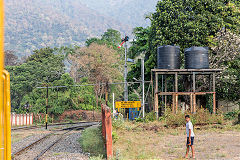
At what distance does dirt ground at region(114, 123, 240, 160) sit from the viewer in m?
11.4

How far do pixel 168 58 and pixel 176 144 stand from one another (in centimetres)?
1029

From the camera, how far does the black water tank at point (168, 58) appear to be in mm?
23344

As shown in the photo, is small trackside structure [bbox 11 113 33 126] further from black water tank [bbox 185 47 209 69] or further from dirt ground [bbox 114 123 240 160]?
black water tank [bbox 185 47 209 69]

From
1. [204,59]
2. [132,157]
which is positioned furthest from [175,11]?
[132,157]

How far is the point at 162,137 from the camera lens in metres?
16.8

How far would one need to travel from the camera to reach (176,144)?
14336mm

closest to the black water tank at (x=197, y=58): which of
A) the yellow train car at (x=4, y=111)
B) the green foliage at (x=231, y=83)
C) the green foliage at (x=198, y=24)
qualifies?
the green foliage at (x=198, y=24)

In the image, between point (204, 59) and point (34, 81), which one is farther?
point (34, 81)

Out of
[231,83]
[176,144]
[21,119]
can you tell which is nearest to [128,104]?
[231,83]

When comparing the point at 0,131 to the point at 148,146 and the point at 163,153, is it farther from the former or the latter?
the point at 148,146

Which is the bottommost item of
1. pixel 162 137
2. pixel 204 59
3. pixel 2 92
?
pixel 162 137

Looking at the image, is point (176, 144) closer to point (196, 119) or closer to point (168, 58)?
point (196, 119)

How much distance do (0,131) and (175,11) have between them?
A: 991 inches

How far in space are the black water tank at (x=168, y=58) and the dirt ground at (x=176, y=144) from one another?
230 inches
